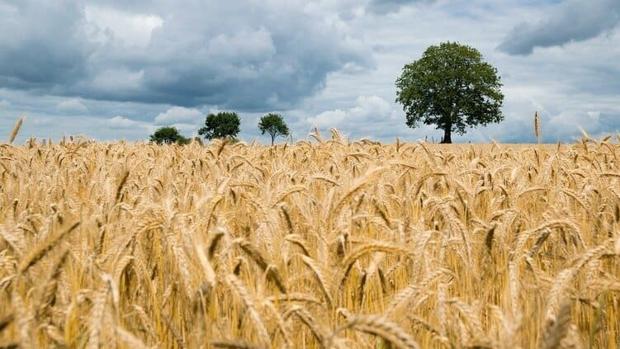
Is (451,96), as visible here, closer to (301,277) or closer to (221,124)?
(221,124)

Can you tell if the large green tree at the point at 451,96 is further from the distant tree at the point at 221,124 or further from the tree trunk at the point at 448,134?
the distant tree at the point at 221,124

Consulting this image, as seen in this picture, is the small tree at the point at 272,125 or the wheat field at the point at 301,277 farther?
the small tree at the point at 272,125

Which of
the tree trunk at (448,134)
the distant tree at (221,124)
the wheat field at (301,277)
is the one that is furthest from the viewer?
the distant tree at (221,124)

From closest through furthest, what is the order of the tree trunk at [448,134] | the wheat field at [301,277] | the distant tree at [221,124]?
the wheat field at [301,277] < the tree trunk at [448,134] < the distant tree at [221,124]

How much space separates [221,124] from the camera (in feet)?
244

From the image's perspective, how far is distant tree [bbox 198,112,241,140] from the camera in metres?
73.4

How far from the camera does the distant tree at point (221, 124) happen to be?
73.4 metres

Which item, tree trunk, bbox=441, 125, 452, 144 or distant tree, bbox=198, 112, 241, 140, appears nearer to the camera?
tree trunk, bbox=441, 125, 452, 144

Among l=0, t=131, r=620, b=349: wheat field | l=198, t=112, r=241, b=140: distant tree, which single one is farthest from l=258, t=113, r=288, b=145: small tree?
l=0, t=131, r=620, b=349: wheat field

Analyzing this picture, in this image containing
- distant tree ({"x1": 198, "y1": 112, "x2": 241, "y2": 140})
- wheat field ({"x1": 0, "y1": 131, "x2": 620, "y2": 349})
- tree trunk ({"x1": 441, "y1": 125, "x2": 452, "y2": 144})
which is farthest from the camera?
distant tree ({"x1": 198, "y1": 112, "x2": 241, "y2": 140})

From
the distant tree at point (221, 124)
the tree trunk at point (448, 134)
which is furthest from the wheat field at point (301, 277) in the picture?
the distant tree at point (221, 124)

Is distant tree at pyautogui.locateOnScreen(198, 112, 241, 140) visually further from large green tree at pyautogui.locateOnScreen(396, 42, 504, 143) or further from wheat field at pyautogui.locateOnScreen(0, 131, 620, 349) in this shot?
wheat field at pyautogui.locateOnScreen(0, 131, 620, 349)

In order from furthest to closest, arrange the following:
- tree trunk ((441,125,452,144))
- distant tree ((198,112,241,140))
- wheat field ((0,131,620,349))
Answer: distant tree ((198,112,241,140)) → tree trunk ((441,125,452,144)) → wheat field ((0,131,620,349))

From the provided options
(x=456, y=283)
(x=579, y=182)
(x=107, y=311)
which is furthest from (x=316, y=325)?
(x=579, y=182)
